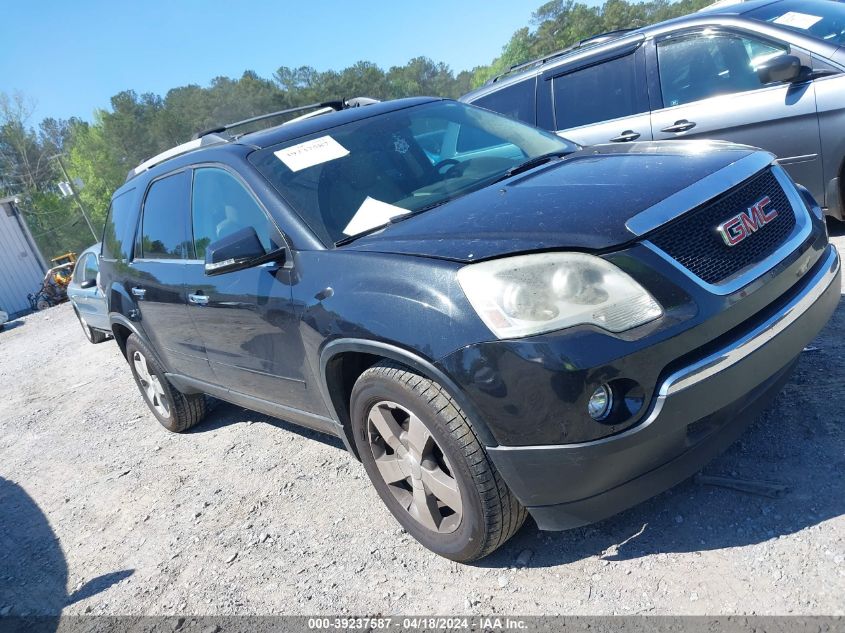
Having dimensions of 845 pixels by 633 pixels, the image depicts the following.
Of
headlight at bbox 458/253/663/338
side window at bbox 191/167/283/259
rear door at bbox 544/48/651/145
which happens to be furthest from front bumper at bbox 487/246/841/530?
rear door at bbox 544/48/651/145

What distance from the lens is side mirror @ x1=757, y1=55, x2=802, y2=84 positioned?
4.39m

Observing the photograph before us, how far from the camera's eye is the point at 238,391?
3611 mm

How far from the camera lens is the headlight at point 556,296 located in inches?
77.0

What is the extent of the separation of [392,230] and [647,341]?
3.70ft

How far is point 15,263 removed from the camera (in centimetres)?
2505

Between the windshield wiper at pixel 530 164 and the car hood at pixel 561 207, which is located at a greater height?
the windshield wiper at pixel 530 164

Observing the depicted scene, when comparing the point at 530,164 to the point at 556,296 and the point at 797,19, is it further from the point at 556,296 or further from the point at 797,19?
the point at 797,19

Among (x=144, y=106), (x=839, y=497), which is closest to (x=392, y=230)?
(x=839, y=497)

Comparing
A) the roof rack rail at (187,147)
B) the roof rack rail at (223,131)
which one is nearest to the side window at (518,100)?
the roof rack rail at (223,131)

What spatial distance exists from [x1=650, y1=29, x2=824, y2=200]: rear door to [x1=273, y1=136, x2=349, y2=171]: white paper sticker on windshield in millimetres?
2905

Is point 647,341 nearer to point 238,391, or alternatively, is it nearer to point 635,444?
point 635,444

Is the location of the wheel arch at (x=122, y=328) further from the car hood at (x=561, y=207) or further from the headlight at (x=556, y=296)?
the headlight at (x=556, y=296)

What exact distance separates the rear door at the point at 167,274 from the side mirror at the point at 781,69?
397 centimetres

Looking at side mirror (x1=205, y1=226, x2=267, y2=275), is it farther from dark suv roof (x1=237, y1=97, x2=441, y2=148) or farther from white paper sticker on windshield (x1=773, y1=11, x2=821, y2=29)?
white paper sticker on windshield (x1=773, y1=11, x2=821, y2=29)
